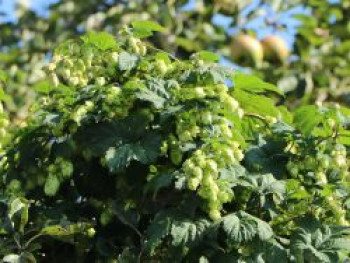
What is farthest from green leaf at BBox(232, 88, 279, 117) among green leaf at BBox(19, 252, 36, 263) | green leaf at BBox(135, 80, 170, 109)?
green leaf at BBox(19, 252, 36, 263)

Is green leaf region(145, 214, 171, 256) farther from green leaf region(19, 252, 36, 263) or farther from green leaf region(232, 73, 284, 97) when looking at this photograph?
green leaf region(232, 73, 284, 97)

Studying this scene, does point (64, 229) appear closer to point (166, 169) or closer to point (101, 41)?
point (166, 169)

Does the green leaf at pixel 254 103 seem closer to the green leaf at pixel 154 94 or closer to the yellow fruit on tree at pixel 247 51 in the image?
the green leaf at pixel 154 94

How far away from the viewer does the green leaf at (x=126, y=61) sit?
2273mm

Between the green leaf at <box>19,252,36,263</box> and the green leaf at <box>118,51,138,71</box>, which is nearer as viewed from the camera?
the green leaf at <box>19,252,36,263</box>

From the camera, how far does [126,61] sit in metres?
2.29

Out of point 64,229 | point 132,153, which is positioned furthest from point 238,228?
point 64,229

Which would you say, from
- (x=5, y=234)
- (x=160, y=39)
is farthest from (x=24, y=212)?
(x=160, y=39)

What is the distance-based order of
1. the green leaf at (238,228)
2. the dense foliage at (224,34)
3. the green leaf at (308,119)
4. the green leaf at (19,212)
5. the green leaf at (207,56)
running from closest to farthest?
the green leaf at (238,228)
the green leaf at (19,212)
the green leaf at (308,119)
the green leaf at (207,56)
the dense foliage at (224,34)

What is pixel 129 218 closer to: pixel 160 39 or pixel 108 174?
pixel 108 174

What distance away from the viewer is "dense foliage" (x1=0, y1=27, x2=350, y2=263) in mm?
2135

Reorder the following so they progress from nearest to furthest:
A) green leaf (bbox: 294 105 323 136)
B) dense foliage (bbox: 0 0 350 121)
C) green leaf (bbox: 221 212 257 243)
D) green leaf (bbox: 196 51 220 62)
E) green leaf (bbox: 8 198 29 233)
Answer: green leaf (bbox: 221 212 257 243) < green leaf (bbox: 8 198 29 233) < green leaf (bbox: 294 105 323 136) < green leaf (bbox: 196 51 220 62) < dense foliage (bbox: 0 0 350 121)

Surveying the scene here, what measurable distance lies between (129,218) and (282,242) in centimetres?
36

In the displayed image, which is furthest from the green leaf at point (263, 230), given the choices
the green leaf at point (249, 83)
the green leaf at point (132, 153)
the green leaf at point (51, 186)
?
the green leaf at point (51, 186)
